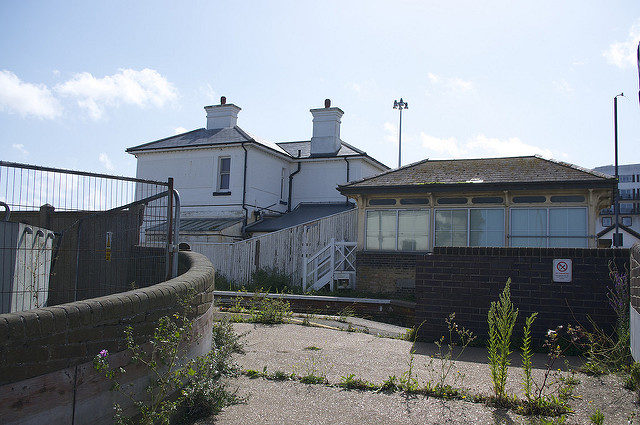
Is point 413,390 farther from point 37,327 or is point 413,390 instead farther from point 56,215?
point 56,215

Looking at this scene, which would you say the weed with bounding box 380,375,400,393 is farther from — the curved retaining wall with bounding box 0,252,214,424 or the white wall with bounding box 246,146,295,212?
the white wall with bounding box 246,146,295,212

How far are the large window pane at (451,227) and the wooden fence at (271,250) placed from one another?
4.51 meters

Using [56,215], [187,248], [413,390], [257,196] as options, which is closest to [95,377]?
[413,390]

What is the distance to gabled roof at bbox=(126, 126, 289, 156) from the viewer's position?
2578 cm

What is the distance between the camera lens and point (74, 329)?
12.4 feet

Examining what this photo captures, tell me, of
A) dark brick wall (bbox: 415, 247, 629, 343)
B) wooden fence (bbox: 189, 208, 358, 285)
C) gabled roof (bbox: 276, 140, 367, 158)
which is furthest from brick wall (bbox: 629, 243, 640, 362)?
gabled roof (bbox: 276, 140, 367, 158)

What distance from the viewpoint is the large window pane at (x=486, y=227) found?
1730cm

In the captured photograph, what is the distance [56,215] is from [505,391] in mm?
6432

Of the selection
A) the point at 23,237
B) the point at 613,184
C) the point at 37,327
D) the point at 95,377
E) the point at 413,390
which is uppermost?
the point at 613,184

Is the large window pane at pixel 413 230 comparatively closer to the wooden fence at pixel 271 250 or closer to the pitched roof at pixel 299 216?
the wooden fence at pixel 271 250

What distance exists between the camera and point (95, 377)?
3.98 m

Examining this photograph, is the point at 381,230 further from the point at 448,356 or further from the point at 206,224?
the point at 448,356

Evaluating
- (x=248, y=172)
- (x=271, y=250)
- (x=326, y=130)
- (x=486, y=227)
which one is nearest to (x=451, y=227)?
(x=486, y=227)

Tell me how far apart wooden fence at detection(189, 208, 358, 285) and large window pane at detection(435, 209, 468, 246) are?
4.51 metres
